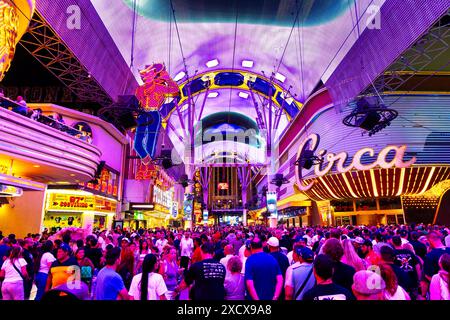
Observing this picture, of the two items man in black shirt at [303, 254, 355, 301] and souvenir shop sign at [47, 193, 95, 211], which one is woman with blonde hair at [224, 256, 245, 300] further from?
souvenir shop sign at [47, 193, 95, 211]

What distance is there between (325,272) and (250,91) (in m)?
41.6

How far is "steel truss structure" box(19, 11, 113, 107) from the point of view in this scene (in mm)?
14346

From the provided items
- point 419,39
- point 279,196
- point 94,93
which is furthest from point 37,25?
point 279,196

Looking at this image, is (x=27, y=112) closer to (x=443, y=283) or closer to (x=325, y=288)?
(x=325, y=288)

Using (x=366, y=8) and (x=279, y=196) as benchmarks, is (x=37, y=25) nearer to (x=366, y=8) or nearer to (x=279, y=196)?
(x=366, y=8)

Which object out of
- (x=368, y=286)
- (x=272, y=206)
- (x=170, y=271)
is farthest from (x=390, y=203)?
(x=368, y=286)

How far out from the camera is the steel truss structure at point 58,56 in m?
14.3

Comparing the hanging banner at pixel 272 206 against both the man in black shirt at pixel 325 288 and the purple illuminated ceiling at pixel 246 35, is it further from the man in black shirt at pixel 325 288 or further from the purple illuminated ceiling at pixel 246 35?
the man in black shirt at pixel 325 288

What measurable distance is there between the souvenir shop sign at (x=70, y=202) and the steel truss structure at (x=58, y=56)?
274 inches

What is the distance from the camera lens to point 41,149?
519 inches

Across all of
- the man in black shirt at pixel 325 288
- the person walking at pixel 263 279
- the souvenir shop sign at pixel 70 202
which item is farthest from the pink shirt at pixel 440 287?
the souvenir shop sign at pixel 70 202

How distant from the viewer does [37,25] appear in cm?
1394

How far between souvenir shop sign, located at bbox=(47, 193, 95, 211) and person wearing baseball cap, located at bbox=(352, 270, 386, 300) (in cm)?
2119

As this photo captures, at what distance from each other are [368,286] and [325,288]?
36cm
